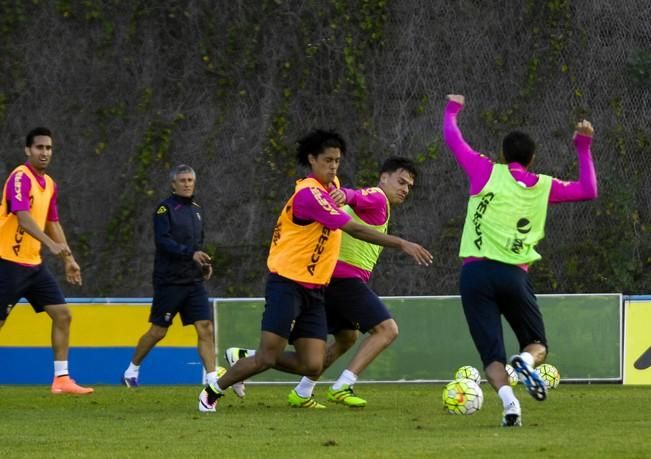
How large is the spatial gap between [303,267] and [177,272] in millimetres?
3324

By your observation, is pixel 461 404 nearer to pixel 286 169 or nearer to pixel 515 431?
pixel 515 431

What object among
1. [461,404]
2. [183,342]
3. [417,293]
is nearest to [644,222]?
[417,293]

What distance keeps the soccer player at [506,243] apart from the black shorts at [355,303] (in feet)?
6.39

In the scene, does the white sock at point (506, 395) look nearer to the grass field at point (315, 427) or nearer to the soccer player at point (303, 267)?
the grass field at point (315, 427)

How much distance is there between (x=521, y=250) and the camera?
30.3 feet

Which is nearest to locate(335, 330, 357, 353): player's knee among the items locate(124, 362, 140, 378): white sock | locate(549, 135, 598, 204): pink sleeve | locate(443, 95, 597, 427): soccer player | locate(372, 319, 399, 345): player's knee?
locate(372, 319, 399, 345): player's knee

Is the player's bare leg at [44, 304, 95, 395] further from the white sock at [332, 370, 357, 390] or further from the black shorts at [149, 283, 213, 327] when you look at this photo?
the white sock at [332, 370, 357, 390]

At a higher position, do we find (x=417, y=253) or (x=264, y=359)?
(x=417, y=253)

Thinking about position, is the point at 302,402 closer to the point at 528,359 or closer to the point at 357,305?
the point at 357,305

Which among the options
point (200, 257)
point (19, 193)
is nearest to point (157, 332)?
point (200, 257)

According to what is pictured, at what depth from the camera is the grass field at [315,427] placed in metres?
8.02

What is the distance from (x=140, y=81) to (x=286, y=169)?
2.07 meters

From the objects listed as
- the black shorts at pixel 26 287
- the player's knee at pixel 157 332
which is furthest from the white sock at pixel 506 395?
the player's knee at pixel 157 332

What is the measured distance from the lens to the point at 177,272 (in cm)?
1352
